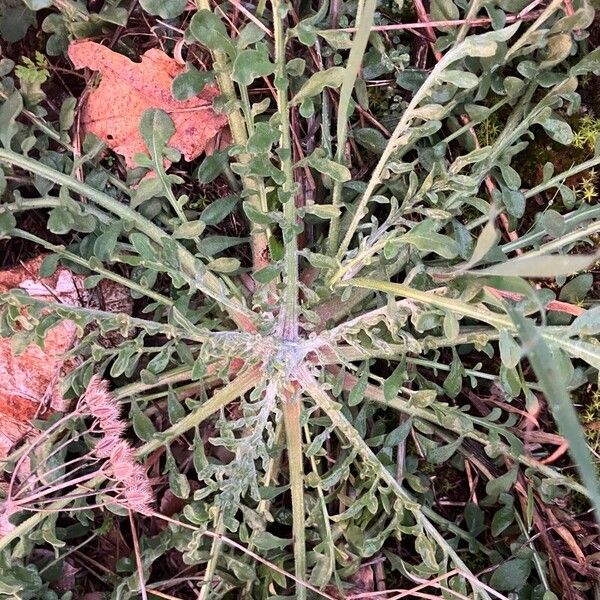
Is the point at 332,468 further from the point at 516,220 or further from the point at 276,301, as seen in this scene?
the point at 516,220

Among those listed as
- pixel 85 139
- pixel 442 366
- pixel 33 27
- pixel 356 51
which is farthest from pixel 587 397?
pixel 33 27

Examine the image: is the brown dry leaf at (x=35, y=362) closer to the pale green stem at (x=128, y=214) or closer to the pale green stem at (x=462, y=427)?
the pale green stem at (x=128, y=214)

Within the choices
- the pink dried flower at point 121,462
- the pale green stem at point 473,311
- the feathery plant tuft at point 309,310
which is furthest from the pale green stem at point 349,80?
the pink dried flower at point 121,462

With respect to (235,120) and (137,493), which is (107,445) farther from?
(235,120)

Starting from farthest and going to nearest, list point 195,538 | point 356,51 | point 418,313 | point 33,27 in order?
point 33,27, point 195,538, point 418,313, point 356,51

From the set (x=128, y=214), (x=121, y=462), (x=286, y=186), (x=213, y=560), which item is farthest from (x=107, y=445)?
(x=286, y=186)
